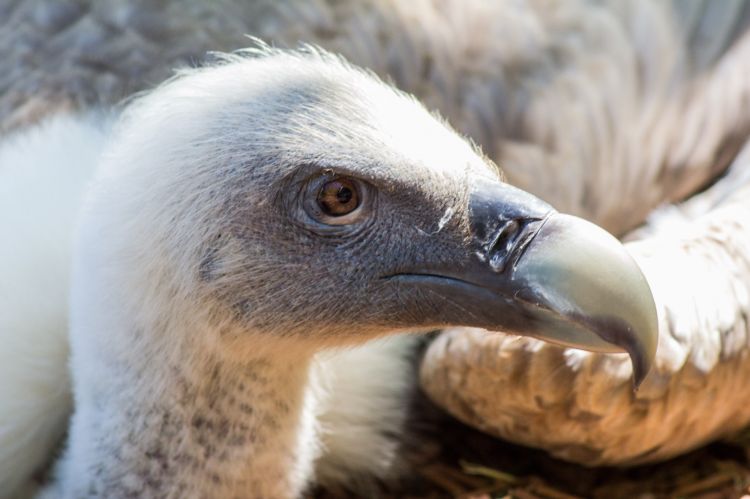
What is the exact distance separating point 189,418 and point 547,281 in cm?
75

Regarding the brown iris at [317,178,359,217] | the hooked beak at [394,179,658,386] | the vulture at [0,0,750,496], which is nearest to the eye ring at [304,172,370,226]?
the brown iris at [317,178,359,217]

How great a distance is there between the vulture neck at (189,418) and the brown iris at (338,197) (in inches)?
10.8

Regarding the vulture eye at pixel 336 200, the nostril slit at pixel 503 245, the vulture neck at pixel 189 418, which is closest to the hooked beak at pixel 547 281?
the nostril slit at pixel 503 245

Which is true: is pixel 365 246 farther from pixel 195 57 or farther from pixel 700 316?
pixel 195 57

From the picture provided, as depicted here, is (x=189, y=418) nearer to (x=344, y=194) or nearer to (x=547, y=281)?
(x=344, y=194)

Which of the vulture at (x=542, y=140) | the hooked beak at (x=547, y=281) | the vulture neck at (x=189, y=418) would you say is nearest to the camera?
the hooked beak at (x=547, y=281)

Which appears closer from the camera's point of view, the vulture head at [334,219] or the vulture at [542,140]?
the vulture head at [334,219]

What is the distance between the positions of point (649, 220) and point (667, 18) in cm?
59

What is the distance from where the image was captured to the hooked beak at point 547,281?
2160 mm

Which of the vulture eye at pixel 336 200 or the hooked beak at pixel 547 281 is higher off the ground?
the vulture eye at pixel 336 200

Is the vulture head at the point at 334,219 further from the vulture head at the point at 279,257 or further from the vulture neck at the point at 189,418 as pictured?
the vulture neck at the point at 189,418

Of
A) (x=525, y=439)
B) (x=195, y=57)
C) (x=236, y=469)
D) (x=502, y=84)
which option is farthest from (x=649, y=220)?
(x=236, y=469)

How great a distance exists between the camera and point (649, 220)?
358 centimetres

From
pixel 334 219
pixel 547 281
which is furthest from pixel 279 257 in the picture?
pixel 547 281
